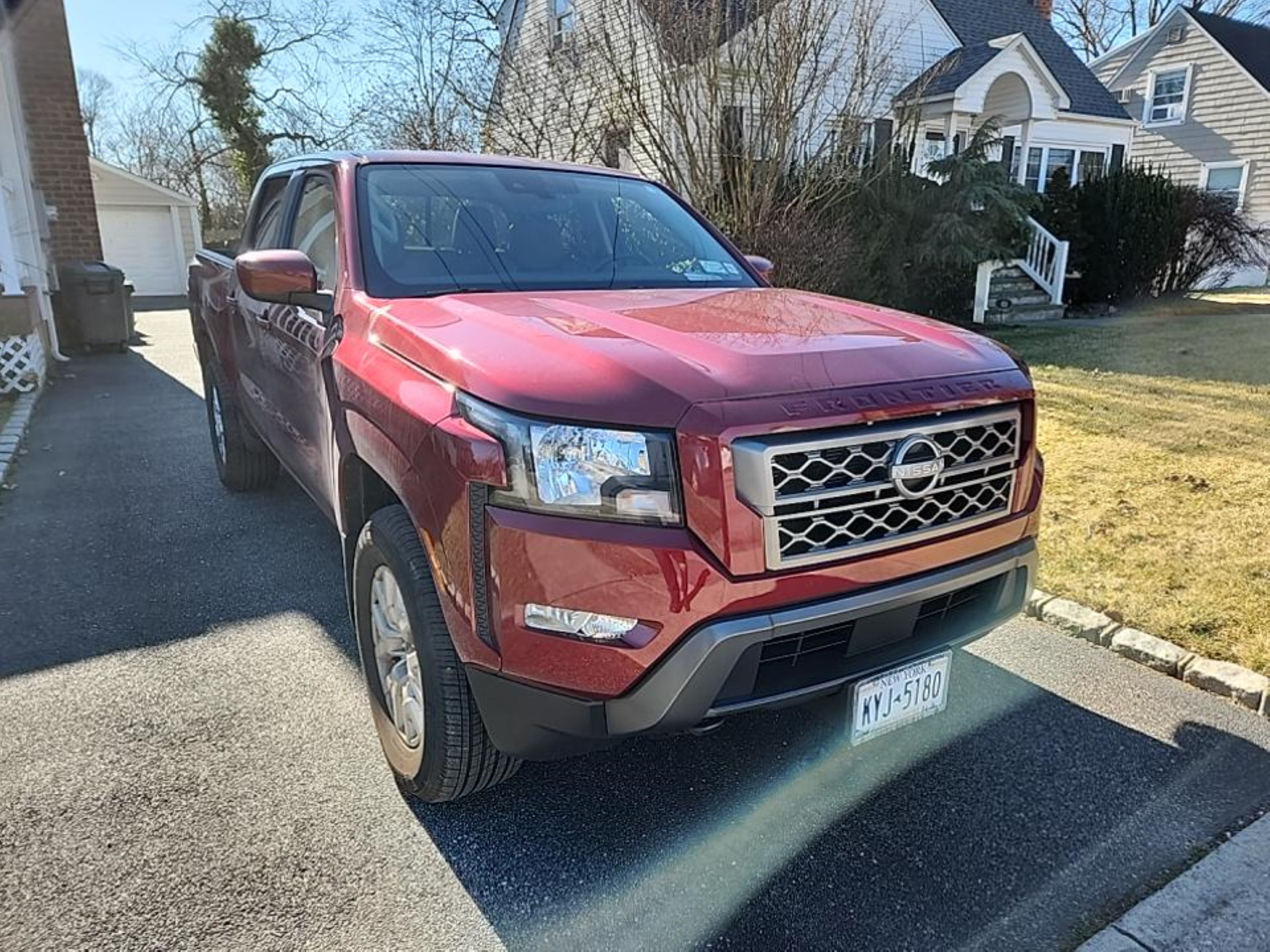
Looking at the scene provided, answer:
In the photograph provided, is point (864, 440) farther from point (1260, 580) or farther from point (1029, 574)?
point (1260, 580)

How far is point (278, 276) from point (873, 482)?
211 centimetres

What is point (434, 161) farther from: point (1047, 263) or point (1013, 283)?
point (1047, 263)

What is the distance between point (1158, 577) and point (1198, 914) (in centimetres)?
210

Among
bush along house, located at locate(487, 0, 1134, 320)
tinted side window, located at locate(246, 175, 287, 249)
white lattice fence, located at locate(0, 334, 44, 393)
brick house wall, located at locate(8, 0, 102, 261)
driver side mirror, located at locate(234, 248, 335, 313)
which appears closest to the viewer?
driver side mirror, located at locate(234, 248, 335, 313)

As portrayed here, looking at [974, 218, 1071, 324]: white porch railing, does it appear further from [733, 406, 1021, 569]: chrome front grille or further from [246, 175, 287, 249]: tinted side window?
[733, 406, 1021, 569]: chrome front grille

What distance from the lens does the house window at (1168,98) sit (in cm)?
2388

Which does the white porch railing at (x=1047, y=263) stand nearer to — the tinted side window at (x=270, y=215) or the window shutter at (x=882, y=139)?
the window shutter at (x=882, y=139)

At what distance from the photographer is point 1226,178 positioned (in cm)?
2333

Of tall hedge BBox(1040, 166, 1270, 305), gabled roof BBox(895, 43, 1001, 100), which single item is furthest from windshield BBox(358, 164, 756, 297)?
tall hedge BBox(1040, 166, 1270, 305)

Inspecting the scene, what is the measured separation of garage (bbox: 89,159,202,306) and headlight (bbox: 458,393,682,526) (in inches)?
918

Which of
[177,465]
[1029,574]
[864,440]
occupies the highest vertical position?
[864,440]

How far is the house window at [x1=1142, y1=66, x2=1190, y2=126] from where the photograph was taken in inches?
940

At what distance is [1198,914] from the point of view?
7.31ft

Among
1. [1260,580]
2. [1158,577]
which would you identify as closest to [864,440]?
[1158,577]
